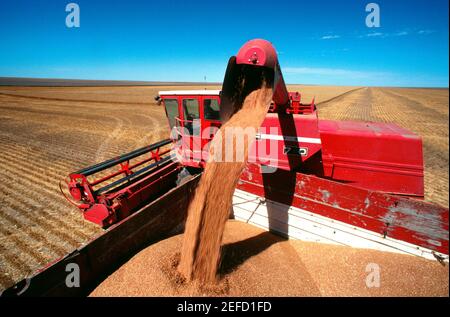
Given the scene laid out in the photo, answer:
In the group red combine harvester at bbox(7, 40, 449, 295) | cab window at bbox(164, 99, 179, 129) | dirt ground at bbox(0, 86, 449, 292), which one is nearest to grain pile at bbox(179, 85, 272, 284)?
red combine harvester at bbox(7, 40, 449, 295)

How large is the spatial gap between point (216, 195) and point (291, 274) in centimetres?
152

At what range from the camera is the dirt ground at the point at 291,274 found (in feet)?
9.30

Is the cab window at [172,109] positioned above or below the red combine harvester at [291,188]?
above

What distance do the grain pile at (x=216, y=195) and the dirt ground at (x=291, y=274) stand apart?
0.25 meters

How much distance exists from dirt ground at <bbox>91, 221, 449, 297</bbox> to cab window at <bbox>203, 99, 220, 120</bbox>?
2.31m

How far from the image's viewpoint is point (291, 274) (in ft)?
10.6

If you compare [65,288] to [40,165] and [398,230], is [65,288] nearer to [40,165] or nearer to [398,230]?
[398,230]

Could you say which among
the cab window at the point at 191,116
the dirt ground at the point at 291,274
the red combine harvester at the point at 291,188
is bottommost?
the dirt ground at the point at 291,274

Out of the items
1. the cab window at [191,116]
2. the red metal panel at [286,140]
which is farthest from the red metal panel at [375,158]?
the cab window at [191,116]

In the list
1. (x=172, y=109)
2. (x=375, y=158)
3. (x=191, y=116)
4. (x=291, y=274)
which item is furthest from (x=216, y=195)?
(x=375, y=158)

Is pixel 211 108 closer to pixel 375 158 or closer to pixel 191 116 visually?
pixel 191 116

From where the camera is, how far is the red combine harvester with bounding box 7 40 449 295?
2986 mm

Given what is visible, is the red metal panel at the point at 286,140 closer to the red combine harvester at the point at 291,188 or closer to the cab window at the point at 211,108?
the red combine harvester at the point at 291,188

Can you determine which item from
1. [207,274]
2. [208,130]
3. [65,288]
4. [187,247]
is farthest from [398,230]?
[65,288]
